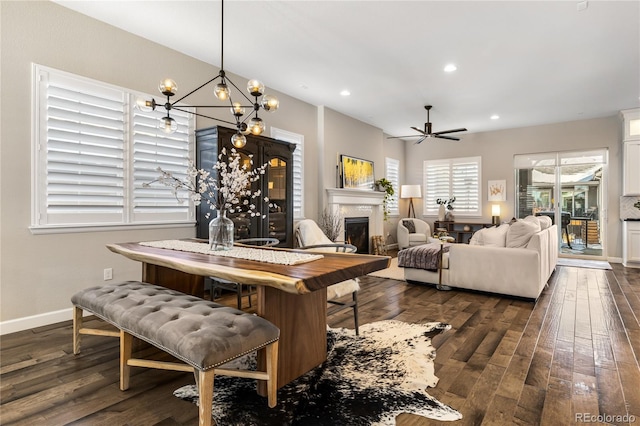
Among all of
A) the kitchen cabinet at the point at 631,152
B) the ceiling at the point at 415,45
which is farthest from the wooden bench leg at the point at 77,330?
the kitchen cabinet at the point at 631,152

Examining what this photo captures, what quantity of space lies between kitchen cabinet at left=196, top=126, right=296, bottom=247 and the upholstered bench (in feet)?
6.32

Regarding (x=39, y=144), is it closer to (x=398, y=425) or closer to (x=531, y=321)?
(x=398, y=425)

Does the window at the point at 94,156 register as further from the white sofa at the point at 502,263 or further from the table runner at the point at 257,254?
the white sofa at the point at 502,263

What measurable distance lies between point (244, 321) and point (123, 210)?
8.63ft

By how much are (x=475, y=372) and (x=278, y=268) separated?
1.53 meters

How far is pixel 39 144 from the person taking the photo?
3098mm

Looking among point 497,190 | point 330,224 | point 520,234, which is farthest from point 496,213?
point 330,224

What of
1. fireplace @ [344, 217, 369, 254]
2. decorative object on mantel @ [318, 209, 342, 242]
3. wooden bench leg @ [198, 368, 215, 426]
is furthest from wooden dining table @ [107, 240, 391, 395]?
fireplace @ [344, 217, 369, 254]

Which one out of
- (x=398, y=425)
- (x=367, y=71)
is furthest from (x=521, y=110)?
(x=398, y=425)

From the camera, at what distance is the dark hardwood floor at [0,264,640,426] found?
5.94ft

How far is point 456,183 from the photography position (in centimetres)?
866

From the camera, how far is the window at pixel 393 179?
8.67 meters

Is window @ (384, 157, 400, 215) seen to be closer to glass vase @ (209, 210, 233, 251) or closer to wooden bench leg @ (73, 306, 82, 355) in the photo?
glass vase @ (209, 210, 233, 251)

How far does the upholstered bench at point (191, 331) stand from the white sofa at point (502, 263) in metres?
3.33
